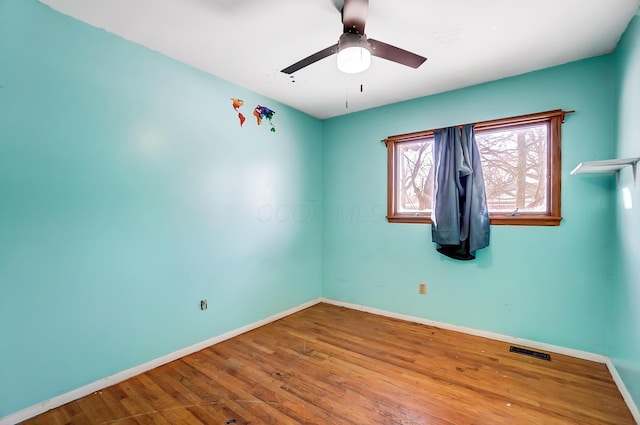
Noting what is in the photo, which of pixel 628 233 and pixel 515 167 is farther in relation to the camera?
pixel 515 167

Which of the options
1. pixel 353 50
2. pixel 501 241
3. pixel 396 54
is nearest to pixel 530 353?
pixel 501 241

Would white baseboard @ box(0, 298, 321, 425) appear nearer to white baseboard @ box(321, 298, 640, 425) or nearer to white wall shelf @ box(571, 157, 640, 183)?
white baseboard @ box(321, 298, 640, 425)

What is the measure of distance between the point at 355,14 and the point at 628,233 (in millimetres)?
2268

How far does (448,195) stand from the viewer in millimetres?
2863

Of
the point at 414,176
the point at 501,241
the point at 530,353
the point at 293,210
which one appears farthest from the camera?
the point at 293,210

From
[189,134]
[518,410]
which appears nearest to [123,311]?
[189,134]

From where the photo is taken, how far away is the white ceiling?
1768mm

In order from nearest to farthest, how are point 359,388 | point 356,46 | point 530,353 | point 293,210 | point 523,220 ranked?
point 356,46
point 359,388
point 530,353
point 523,220
point 293,210

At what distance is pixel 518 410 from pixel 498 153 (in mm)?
2138

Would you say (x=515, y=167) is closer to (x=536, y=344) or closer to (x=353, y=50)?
(x=536, y=344)

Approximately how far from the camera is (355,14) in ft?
5.41

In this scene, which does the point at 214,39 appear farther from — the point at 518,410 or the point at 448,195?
the point at 518,410

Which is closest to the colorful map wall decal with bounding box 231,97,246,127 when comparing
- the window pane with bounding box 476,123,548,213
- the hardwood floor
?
the hardwood floor

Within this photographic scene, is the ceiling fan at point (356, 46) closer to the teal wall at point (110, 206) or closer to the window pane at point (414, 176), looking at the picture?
the teal wall at point (110, 206)
